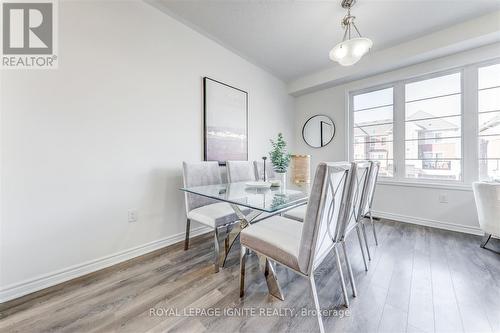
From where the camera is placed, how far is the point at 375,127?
10.8 feet

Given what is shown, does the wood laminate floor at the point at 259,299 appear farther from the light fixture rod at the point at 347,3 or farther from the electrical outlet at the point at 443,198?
the light fixture rod at the point at 347,3

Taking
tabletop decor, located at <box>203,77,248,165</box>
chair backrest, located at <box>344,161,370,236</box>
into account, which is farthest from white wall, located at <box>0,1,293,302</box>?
chair backrest, located at <box>344,161,370,236</box>

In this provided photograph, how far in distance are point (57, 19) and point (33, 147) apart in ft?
3.43

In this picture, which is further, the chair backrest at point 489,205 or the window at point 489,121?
the window at point 489,121

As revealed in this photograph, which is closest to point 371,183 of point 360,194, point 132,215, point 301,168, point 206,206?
point 360,194

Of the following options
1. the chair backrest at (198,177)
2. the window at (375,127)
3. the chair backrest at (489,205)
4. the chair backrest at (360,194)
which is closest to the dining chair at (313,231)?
the chair backrest at (360,194)

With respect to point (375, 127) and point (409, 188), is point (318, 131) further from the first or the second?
point (409, 188)

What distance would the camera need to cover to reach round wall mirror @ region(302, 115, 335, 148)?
3732 mm

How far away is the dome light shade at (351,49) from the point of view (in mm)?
1656

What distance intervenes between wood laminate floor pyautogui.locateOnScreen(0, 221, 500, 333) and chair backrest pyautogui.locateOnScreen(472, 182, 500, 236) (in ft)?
0.95

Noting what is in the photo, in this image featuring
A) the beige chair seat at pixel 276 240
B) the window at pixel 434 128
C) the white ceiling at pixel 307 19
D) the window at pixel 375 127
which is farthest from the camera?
the window at pixel 375 127

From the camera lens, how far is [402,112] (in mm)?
3029

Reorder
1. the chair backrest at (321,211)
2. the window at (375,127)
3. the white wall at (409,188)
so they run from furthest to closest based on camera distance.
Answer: the window at (375,127) < the white wall at (409,188) < the chair backrest at (321,211)

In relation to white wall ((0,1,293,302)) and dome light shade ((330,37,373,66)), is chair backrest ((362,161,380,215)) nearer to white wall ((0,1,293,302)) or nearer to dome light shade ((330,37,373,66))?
dome light shade ((330,37,373,66))
